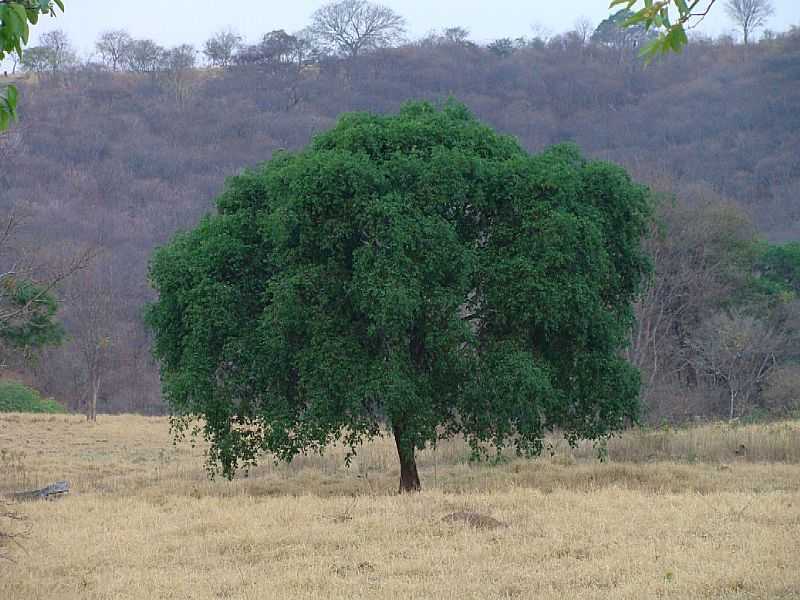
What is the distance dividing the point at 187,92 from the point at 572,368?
260ft

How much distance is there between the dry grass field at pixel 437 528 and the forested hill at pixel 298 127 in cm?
2148

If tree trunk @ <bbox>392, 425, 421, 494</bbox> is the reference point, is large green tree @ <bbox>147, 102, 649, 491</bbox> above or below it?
above

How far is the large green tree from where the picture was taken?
49.0 ft

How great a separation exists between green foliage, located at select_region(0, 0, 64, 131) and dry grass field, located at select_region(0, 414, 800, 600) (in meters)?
6.28

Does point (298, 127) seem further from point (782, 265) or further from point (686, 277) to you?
point (686, 277)

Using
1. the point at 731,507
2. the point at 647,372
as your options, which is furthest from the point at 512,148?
the point at 647,372

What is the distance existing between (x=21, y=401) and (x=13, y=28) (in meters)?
38.5

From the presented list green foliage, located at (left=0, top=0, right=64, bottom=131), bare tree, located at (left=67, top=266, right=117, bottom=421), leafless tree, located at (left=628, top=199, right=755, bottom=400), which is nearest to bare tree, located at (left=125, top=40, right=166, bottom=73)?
bare tree, located at (left=67, top=266, right=117, bottom=421)

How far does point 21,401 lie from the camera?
131 feet

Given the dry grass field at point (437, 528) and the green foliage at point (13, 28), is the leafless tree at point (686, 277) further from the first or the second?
the green foliage at point (13, 28)

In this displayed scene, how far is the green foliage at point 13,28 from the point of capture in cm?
405

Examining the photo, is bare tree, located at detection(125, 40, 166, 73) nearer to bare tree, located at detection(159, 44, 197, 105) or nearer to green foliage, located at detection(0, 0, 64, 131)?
bare tree, located at detection(159, 44, 197, 105)

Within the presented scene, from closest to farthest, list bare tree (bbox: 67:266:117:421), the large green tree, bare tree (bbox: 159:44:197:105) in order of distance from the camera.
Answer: the large green tree, bare tree (bbox: 67:266:117:421), bare tree (bbox: 159:44:197:105)

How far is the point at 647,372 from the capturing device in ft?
122
